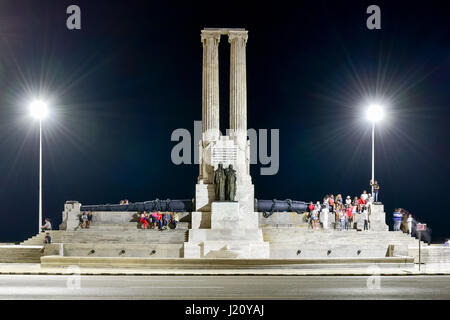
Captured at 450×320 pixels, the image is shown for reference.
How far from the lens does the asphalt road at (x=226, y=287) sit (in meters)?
20.0

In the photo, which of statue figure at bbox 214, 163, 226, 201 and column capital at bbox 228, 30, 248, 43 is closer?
statue figure at bbox 214, 163, 226, 201

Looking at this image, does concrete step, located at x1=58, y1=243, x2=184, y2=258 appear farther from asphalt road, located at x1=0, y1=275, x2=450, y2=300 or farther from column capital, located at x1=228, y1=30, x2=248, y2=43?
column capital, located at x1=228, y1=30, x2=248, y2=43

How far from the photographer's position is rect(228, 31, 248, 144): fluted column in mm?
45094

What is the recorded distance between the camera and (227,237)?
40.5 metres

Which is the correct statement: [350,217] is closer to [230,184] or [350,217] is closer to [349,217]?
[349,217]

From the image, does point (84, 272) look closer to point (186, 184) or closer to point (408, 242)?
point (408, 242)

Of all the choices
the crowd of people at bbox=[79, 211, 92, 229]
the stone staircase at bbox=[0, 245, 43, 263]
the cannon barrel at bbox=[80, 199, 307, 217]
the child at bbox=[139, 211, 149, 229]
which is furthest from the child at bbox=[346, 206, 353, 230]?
the stone staircase at bbox=[0, 245, 43, 263]

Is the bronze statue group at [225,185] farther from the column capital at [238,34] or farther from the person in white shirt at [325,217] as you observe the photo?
the column capital at [238,34]
